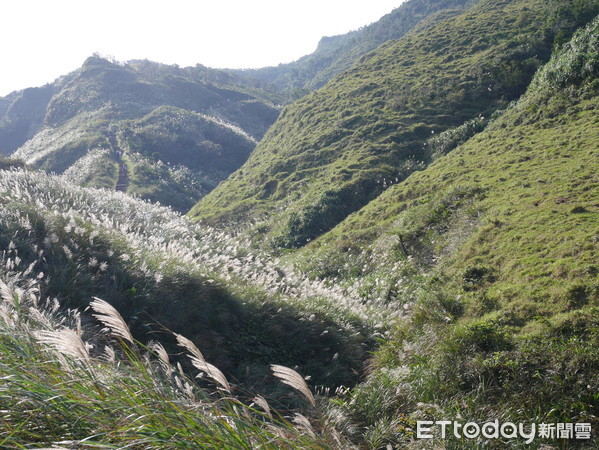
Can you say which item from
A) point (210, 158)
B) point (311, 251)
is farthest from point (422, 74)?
point (210, 158)

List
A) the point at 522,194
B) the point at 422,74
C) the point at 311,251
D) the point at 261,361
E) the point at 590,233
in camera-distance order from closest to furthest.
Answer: the point at 261,361 → the point at 590,233 → the point at 522,194 → the point at 311,251 → the point at 422,74

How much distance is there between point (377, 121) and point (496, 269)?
18.2m

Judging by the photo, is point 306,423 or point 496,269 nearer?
point 306,423

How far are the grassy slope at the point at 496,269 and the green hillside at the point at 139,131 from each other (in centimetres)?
2982

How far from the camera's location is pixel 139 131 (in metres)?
57.9

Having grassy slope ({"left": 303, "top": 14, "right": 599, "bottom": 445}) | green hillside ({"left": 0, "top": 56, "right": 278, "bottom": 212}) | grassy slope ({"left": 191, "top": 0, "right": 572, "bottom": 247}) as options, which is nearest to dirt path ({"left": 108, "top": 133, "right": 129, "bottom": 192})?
green hillside ({"left": 0, "top": 56, "right": 278, "bottom": 212})

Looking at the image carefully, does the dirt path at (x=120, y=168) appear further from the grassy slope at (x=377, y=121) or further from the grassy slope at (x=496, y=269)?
the grassy slope at (x=496, y=269)

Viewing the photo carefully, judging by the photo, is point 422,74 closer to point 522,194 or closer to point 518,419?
point 522,194

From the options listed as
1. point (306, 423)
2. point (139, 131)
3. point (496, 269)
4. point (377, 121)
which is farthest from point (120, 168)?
point (306, 423)

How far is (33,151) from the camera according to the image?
208 ft

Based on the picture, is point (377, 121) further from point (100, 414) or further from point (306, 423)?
point (100, 414)

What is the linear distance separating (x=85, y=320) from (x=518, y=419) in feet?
16.7

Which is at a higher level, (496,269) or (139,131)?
(139,131)

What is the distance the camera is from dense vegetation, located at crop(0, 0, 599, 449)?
2.43m
